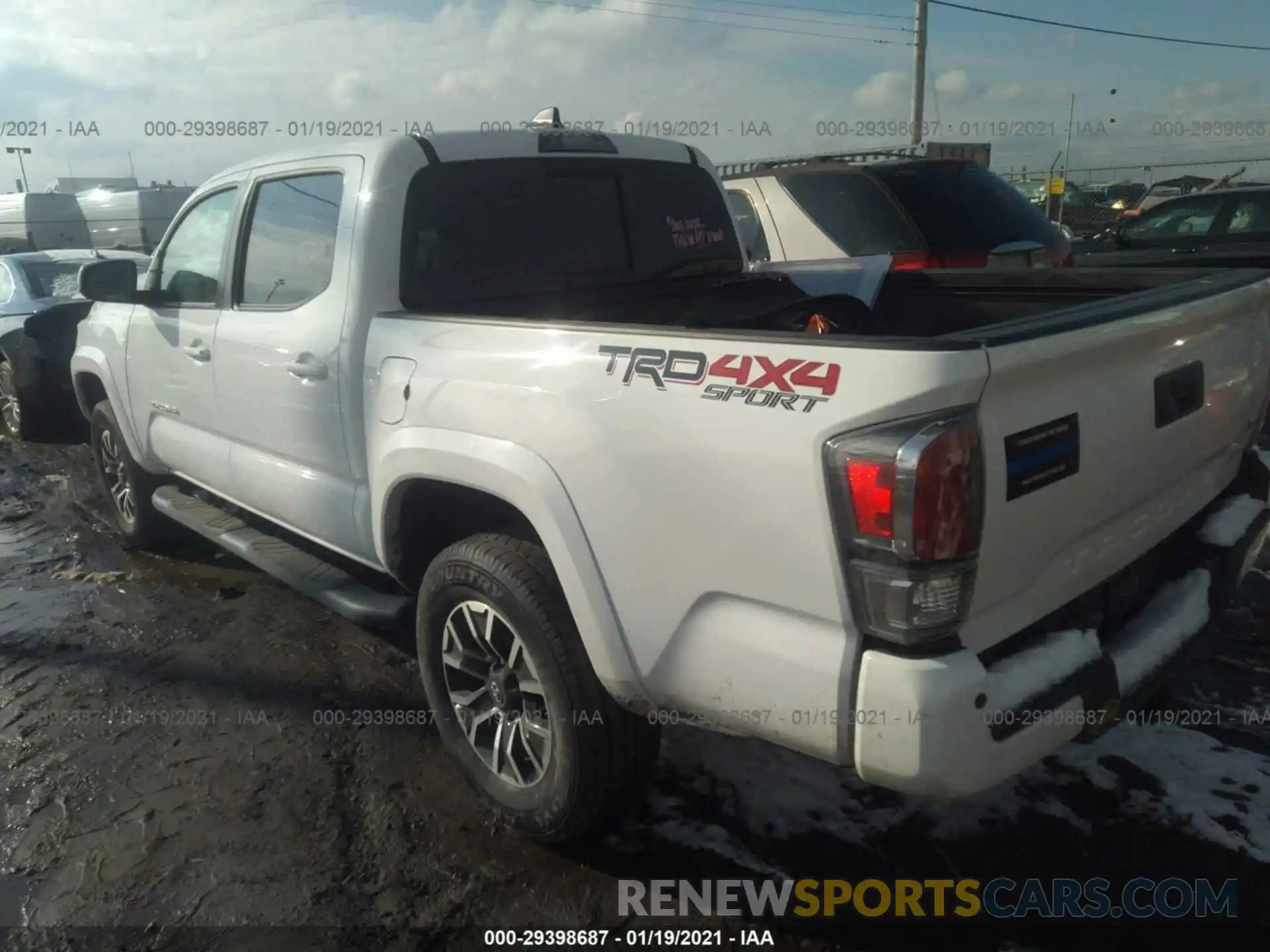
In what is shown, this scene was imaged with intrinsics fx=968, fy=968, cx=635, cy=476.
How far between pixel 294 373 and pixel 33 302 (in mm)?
6211

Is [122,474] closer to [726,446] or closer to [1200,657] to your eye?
[726,446]

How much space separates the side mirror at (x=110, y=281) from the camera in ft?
Result: 13.6

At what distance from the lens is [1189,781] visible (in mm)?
2881

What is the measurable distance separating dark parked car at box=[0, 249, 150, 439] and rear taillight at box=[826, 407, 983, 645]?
283 inches

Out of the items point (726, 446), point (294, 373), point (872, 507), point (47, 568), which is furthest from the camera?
point (47, 568)

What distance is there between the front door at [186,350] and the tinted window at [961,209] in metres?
4.11

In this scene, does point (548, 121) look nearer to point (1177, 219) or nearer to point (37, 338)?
point (37, 338)

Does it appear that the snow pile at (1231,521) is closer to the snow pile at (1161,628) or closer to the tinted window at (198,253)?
the snow pile at (1161,628)

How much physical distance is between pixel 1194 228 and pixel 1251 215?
0.52m

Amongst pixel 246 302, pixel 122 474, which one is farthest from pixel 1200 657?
pixel 122 474

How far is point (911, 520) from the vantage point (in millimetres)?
1740

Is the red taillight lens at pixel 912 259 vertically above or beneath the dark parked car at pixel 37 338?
above

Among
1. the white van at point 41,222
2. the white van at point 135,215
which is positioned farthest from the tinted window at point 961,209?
the white van at point 41,222

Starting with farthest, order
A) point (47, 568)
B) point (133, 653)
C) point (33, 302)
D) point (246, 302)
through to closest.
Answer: point (33, 302), point (47, 568), point (133, 653), point (246, 302)
